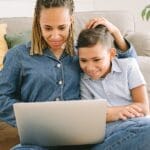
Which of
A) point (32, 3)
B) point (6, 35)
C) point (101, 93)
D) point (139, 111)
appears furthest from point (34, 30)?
point (32, 3)

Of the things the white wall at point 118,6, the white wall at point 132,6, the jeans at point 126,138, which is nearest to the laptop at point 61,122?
the jeans at point 126,138

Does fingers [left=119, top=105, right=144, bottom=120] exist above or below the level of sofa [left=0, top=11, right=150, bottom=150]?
below

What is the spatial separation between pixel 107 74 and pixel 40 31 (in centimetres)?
31

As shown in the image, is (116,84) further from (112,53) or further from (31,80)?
(31,80)

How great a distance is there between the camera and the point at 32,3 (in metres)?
3.09

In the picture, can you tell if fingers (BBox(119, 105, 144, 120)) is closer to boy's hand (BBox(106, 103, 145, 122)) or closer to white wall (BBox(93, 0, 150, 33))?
boy's hand (BBox(106, 103, 145, 122))

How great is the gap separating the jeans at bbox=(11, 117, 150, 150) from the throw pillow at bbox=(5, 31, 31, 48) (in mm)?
969

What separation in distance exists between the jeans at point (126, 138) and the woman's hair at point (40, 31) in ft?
1.30

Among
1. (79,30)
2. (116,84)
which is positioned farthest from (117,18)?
(116,84)

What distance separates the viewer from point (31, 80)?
1.42 m

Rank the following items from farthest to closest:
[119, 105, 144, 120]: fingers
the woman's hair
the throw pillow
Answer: the throw pillow < the woman's hair < [119, 105, 144, 120]: fingers

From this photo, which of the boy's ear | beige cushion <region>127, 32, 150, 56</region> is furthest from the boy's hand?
beige cushion <region>127, 32, 150, 56</region>

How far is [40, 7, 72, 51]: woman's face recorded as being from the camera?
139cm

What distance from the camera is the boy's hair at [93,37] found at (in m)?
1.42
